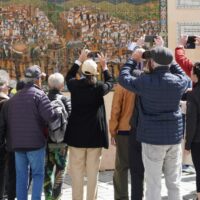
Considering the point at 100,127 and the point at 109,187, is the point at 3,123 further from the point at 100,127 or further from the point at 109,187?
the point at 109,187

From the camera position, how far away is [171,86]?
4.79 meters

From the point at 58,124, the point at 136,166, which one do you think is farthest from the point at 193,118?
the point at 58,124

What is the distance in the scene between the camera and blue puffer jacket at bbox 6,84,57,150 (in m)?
5.47

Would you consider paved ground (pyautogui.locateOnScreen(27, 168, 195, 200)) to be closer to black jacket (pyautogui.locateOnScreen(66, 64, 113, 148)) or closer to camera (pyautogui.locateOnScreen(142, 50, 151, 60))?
black jacket (pyautogui.locateOnScreen(66, 64, 113, 148))

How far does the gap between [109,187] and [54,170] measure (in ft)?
5.68


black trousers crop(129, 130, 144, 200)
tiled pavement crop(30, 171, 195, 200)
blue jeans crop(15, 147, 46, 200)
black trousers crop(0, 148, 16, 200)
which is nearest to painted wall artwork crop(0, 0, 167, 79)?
tiled pavement crop(30, 171, 195, 200)

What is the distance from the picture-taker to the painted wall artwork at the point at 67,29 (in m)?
7.87

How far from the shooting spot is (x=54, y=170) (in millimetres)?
5910

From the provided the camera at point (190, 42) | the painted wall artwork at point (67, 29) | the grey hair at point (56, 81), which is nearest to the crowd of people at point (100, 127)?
the grey hair at point (56, 81)

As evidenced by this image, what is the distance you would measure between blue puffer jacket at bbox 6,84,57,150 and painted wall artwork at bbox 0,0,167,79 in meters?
2.35

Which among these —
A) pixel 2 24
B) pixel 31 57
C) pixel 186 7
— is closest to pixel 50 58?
pixel 31 57

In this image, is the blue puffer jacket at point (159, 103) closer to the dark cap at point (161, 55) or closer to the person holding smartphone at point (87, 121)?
the dark cap at point (161, 55)

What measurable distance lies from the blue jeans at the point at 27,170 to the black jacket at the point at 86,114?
1.31 feet

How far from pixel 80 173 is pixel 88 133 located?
19.7 inches
